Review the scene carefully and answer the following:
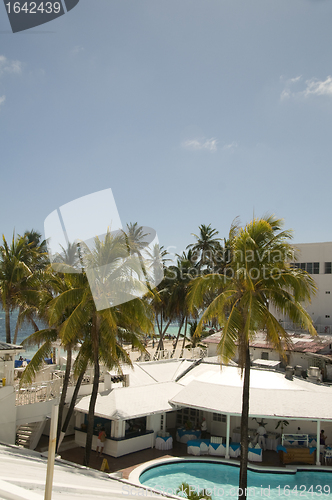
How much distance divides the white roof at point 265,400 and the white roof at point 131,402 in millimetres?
848

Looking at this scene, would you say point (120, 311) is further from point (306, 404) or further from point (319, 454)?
point (319, 454)

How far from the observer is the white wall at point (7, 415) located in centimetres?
1516

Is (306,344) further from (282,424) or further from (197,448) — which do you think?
(197,448)

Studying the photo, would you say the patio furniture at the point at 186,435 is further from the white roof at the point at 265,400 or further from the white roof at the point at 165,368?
the white roof at the point at 165,368

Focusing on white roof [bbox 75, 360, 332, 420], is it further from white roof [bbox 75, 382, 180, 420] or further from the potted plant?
the potted plant

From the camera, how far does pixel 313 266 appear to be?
34.6 metres

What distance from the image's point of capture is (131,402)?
18.2 meters

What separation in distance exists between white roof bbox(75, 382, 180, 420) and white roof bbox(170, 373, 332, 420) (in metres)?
0.85

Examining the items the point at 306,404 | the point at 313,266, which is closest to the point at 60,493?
the point at 306,404

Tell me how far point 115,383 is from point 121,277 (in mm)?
8812

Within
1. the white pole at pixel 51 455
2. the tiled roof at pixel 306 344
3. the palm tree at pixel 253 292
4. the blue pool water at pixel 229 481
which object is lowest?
the blue pool water at pixel 229 481

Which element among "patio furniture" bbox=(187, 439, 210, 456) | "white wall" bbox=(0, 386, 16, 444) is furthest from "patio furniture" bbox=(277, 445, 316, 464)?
"white wall" bbox=(0, 386, 16, 444)

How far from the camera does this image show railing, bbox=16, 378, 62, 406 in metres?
16.5

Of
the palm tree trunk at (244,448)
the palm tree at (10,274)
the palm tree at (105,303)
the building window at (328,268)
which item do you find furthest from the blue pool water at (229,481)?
the building window at (328,268)
